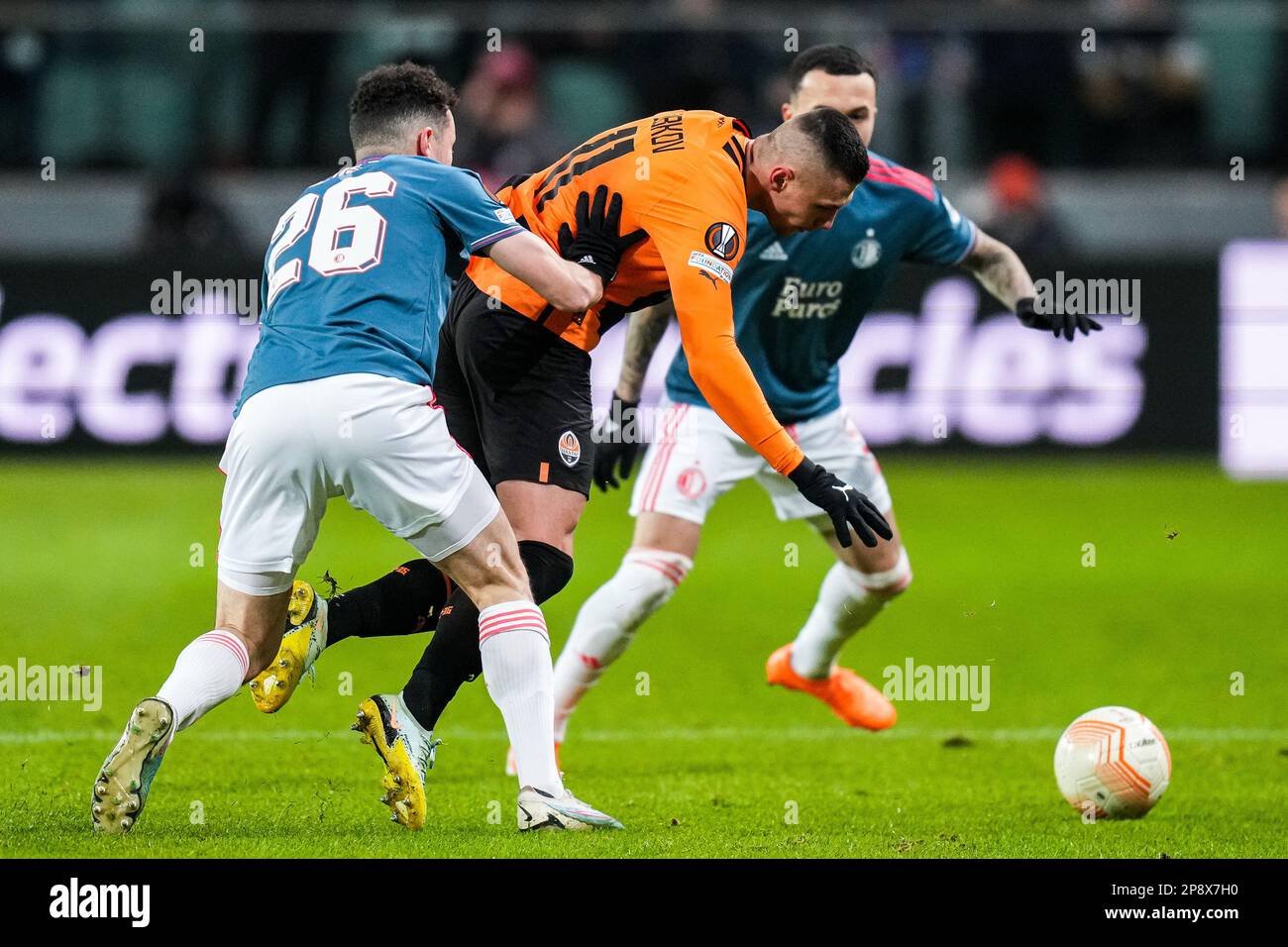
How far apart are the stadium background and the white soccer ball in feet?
4.07

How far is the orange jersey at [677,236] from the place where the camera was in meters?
5.67

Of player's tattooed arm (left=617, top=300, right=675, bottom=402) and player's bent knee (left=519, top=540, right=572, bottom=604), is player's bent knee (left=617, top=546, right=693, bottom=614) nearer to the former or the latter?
player's tattooed arm (left=617, top=300, right=675, bottom=402)

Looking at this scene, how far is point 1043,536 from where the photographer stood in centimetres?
1283

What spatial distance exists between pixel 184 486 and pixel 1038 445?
6.46 metres

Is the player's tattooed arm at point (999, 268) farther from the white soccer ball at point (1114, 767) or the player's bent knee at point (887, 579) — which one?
the white soccer ball at point (1114, 767)

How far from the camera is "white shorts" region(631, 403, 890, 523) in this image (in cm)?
736

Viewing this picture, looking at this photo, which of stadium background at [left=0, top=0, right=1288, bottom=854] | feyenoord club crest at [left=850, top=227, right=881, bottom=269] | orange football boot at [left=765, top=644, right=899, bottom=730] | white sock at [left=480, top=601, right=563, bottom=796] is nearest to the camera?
white sock at [left=480, top=601, right=563, bottom=796]

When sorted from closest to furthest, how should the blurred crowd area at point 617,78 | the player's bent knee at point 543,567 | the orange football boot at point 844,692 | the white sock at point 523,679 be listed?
the white sock at point 523,679 → the player's bent knee at point 543,567 → the orange football boot at point 844,692 → the blurred crowd area at point 617,78

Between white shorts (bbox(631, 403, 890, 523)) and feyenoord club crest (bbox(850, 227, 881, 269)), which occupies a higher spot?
feyenoord club crest (bbox(850, 227, 881, 269))

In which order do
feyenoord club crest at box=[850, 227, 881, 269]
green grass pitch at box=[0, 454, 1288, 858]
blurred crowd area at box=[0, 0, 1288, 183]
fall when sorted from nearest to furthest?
1. green grass pitch at box=[0, 454, 1288, 858]
2. feyenoord club crest at box=[850, 227, 881, 269]
3. blurred crowd area at box=[0, 0, 1288, 183]

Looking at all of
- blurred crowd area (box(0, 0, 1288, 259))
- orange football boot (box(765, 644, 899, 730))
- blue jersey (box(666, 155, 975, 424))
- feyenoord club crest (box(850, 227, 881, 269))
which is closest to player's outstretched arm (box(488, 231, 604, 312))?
blue jersey (box(666, 155, 975, 424))

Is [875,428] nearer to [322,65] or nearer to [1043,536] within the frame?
[1043,536]

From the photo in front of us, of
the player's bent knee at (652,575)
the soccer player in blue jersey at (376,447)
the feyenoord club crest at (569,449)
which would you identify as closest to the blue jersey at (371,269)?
the soccer player in blue jersey at (376,447)
